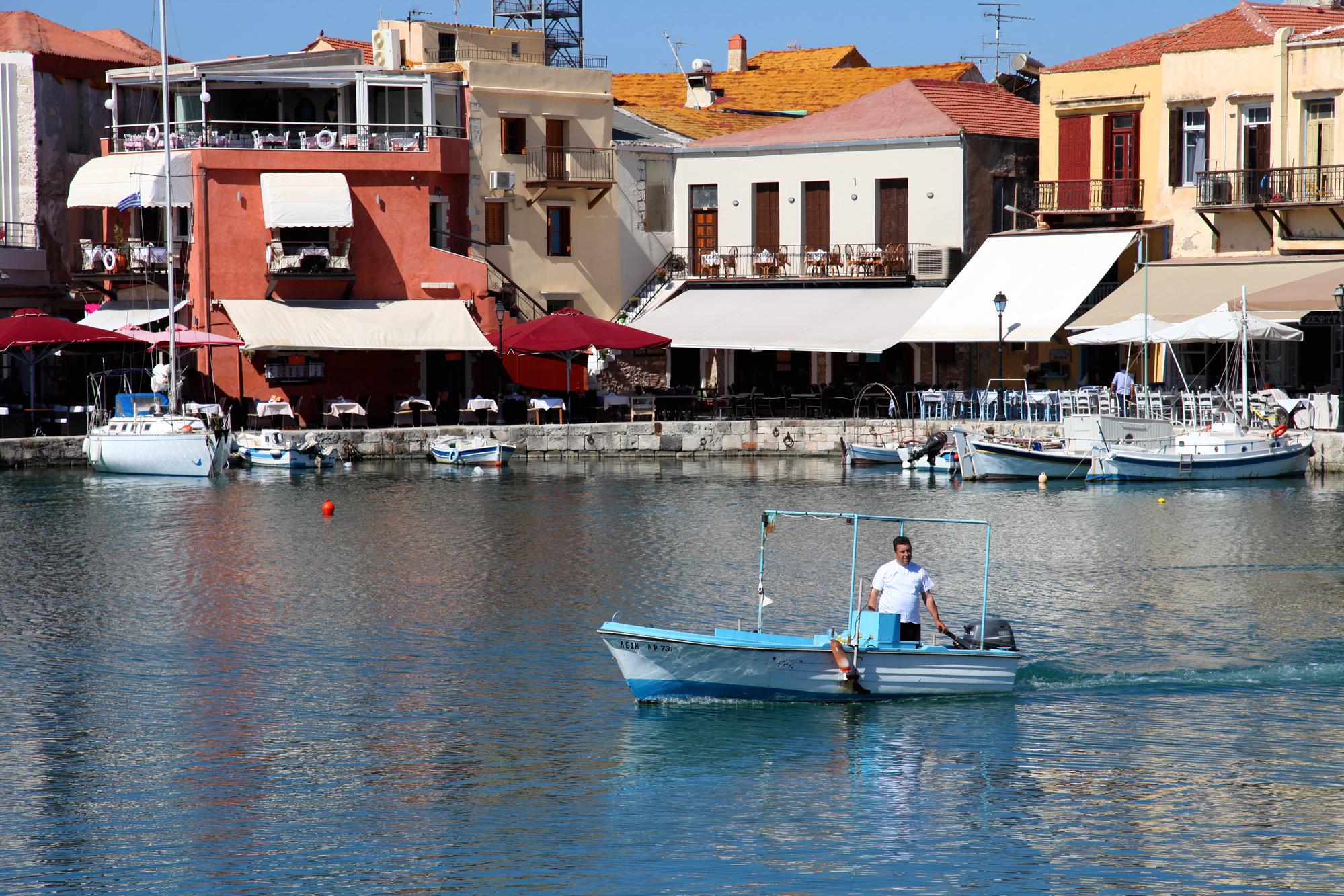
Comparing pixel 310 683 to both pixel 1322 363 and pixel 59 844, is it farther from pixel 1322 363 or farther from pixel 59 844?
pixel 1322 363

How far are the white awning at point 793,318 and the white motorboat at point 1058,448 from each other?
16.0 feet

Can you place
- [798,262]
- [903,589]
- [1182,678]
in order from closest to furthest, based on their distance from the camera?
[903,589], [1182,678], [798,262]

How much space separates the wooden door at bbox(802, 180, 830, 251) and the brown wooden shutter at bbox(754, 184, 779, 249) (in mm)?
799

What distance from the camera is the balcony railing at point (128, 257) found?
1705 inches

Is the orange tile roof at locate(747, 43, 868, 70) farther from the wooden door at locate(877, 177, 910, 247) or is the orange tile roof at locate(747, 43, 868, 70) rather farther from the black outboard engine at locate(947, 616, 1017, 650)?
the black outboard engine at locate(947, 616, 1017, 650)

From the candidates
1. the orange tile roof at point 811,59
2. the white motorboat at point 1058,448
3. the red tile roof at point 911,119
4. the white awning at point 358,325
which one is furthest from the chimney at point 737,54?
the white motorboat at point 1058,448

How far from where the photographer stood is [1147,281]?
40.0 metres

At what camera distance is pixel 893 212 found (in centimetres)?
4606

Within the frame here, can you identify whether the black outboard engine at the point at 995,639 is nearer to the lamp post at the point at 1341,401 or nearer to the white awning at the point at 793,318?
the lamp post at the point at 1341,401

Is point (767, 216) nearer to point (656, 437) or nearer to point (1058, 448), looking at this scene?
point (656, 437)

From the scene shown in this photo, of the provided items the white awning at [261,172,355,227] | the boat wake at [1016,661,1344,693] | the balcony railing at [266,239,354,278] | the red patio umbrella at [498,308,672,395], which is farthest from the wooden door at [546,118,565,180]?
the boat wake at [1016,661,1344,693]

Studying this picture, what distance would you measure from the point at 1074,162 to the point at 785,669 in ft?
96.4

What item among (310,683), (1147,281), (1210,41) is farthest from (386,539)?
(1210,41)

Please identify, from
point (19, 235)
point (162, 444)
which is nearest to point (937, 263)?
point (162, 444)
